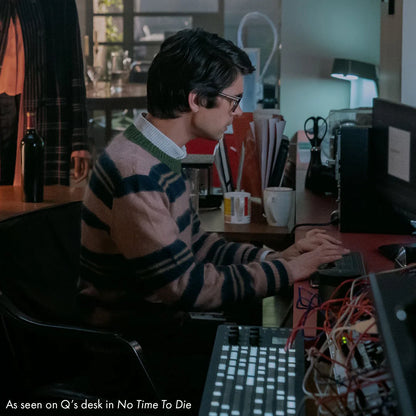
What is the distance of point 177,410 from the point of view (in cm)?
151

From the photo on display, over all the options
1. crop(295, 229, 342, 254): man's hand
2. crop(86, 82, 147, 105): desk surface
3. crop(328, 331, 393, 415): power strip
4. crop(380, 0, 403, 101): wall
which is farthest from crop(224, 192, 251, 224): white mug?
crop(86, 82, 147, 105): desk surface

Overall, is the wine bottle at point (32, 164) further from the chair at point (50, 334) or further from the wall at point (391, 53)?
the wall at point (391, 53)

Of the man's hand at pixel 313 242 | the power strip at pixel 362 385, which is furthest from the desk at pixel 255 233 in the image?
the power strip at pixel 362 385

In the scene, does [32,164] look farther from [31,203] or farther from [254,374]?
[254,374]

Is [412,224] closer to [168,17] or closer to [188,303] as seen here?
[188,303]

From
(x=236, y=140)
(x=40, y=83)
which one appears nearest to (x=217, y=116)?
(x=236, y=140)

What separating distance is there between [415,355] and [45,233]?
3.57 ft

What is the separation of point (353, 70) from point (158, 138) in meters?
5.28

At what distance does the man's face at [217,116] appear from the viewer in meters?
1.77

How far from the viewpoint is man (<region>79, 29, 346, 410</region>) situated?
1.54 m

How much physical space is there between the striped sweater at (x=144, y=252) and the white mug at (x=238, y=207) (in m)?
0.73

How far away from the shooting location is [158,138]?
1.69 m

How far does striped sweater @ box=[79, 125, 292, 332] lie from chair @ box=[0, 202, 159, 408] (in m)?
0.07

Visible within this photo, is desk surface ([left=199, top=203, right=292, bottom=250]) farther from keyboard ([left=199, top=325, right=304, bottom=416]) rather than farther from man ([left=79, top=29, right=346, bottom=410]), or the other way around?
keyboard ([left=199, top=325, right=304, bottom=416])
